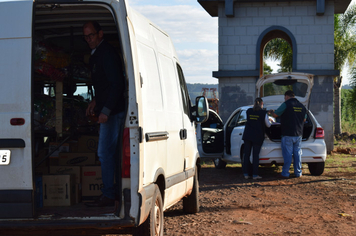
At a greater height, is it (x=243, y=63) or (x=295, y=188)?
(x=243, y=63)

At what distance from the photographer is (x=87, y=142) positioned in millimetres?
6547

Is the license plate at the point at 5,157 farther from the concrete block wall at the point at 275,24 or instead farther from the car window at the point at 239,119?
the concrete block wall at the point at 275,24

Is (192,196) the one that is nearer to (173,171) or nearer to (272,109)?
(173,171)

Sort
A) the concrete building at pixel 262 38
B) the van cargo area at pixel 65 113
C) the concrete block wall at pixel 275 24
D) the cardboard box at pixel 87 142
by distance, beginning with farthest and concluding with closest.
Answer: the concrete block wall at pixel 275 24 → the concrete building at pixel 262 38 → the cardboard box at pixel 87 142 → the van cargo area at pixel 65 113

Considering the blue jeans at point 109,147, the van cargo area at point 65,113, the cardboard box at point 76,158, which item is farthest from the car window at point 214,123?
the blue jeans at point 109,147

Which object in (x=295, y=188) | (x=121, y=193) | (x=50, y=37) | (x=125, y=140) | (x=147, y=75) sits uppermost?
(x=50, y=37)

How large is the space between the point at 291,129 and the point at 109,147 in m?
7.03

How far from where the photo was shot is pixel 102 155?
507 centimetres

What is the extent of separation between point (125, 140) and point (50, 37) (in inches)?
113

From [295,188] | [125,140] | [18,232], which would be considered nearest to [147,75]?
[125,140]

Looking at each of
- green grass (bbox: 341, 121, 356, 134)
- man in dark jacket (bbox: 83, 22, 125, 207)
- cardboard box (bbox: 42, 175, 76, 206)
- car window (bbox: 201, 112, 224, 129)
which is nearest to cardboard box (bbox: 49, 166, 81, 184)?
cardboard box (bbox: 42, 175, 76, 206)

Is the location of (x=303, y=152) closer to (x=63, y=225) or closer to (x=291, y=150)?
(x=291, y=150)

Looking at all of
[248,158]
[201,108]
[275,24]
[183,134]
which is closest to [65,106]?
[183,134]

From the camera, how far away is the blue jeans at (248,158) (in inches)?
446
